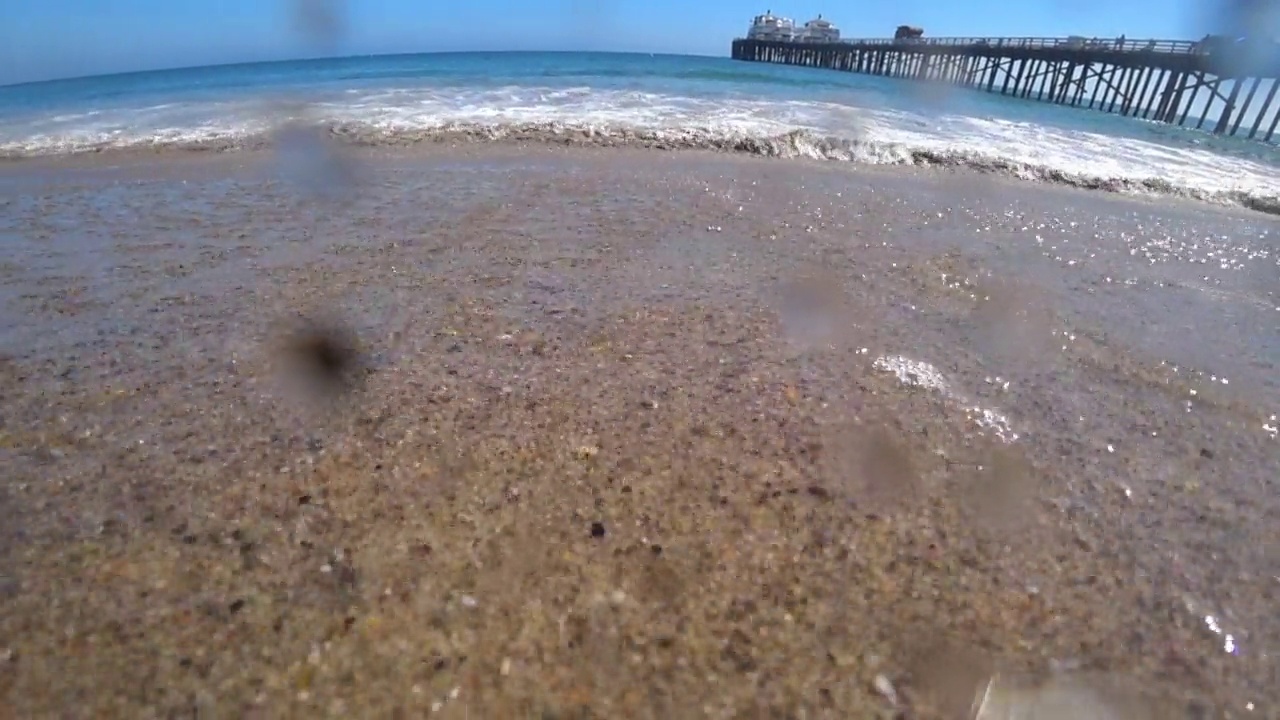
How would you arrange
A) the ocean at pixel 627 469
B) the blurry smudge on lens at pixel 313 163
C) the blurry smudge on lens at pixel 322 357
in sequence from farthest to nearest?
the blurry smudge on lens at pixel 313 163 < the blurry smudge on lens at pixel 322 357 < the ocean at pixel 627 469

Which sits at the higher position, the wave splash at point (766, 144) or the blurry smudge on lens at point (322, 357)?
the blurry smudge on lens at point (322, 357)

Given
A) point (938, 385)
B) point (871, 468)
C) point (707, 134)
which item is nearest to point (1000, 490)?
point (871, 468)

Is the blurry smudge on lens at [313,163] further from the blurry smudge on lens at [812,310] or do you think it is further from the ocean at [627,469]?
the blurry smudge on lens at [812,310]

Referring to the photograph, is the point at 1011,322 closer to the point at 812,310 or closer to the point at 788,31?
the point at 812,310

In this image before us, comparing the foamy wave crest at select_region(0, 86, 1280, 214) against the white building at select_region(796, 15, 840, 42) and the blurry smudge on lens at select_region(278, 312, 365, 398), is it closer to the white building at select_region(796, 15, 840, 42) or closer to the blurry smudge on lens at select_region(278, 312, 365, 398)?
the blurry smudge on lens at select_region(278, 312, 365, 398)

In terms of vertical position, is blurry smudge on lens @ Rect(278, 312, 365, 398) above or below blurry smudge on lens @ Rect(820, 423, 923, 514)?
above

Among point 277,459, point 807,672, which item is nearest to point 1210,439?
point 807,672

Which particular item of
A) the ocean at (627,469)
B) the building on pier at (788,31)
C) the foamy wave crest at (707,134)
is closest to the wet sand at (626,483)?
the ocean at (627,469)

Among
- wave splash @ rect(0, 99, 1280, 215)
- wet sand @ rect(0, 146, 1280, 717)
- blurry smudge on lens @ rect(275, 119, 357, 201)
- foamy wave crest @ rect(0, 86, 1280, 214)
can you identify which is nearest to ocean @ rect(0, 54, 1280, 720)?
wet sand @ rect(0, 146, 1280, 717)
